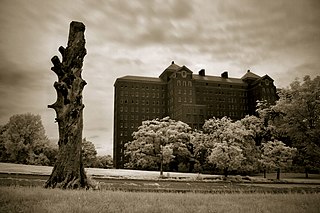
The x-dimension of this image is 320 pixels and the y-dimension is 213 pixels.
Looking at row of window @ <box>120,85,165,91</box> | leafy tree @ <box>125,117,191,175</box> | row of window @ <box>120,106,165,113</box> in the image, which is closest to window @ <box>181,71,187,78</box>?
row of window @ <box>120,85,165,91</box>

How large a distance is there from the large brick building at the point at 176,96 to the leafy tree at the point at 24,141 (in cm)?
4721

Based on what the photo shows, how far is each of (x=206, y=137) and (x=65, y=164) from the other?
3662cm

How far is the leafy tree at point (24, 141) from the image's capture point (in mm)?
48938

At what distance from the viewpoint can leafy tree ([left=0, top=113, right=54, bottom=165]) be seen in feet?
161

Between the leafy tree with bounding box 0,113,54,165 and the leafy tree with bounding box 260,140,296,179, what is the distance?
130ft

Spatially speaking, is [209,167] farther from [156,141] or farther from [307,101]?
[307,101]

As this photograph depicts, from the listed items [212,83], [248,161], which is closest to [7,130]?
[248,161]

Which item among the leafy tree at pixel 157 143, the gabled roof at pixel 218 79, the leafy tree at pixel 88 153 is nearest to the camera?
the leafy tree at pixel 157 143

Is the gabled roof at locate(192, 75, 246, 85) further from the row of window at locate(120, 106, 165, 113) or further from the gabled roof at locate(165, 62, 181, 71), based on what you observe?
the row of window at locate(120, 106, 165, 113)

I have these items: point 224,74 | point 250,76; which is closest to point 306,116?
point 250,76

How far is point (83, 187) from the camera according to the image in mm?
14648

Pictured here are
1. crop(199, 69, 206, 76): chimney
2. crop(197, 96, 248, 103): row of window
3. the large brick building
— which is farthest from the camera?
crop(199, 69, 206, 76): chimney

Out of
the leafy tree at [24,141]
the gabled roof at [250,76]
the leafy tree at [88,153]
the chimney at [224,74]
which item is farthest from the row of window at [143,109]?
the leafy tree at [24,141]

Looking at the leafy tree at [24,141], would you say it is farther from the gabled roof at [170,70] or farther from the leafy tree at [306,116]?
the gabled roof at [170,70]
